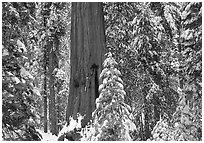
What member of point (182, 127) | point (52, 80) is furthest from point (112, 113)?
point (52, 80)

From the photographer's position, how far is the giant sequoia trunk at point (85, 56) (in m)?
6.30

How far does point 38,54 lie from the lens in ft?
88.2

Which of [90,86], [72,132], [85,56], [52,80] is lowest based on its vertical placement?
[72,132]

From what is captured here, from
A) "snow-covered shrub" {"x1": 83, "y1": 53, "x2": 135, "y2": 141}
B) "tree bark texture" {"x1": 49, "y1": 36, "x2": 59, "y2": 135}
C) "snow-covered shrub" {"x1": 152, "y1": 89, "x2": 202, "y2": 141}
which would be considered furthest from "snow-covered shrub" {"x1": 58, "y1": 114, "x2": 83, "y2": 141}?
"tree bark texture" {"x1": 49, "y1": 36, "x2": 59, "y2": 135}

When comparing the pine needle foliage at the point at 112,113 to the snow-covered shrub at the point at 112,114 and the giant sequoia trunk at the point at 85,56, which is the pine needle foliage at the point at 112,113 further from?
the giant sequoia trunk at the point at 85,56

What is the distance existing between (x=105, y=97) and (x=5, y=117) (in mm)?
1889

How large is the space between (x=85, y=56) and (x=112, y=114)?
224 centimetres

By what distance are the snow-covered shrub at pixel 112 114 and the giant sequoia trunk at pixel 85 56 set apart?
138 cm

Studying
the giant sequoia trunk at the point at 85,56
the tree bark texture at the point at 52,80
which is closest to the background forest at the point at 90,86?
the giant sequoia trunk at the point at 85,56

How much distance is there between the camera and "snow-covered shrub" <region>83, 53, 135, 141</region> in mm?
4637

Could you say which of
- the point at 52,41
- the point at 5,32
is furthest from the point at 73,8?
the point at 52,41

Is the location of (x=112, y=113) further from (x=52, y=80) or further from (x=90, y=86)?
(x=52, y=80)

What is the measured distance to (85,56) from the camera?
6.61 metres

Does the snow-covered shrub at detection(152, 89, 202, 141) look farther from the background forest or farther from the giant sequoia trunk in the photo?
the giant sequoia trunk
